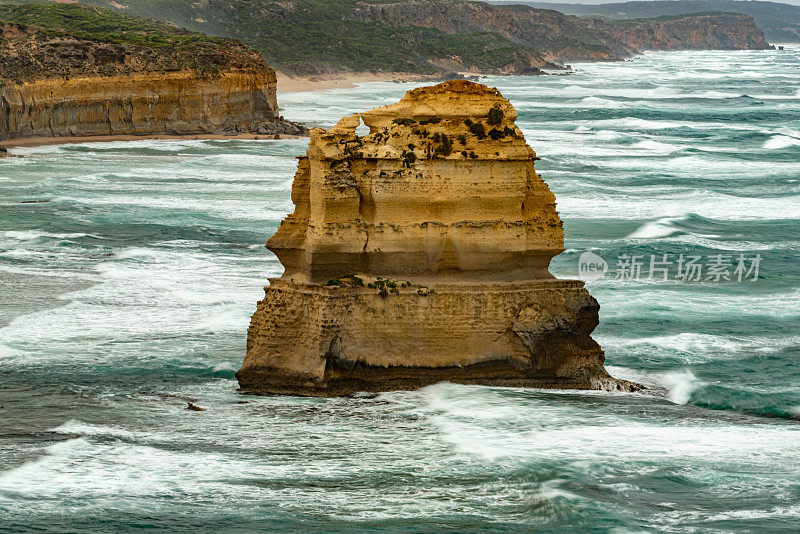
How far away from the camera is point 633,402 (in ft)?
59.7

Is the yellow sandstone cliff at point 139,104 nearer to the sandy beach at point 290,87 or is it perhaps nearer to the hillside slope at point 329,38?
the sandy beach at point 290,87

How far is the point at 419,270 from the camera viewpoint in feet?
59.2

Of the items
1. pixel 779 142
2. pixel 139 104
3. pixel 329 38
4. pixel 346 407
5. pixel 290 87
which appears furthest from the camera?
pixel 329 38

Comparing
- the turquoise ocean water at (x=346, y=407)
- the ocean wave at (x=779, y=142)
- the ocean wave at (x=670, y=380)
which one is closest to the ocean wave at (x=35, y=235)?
the turquoise ocean water at (x=346, y=407)

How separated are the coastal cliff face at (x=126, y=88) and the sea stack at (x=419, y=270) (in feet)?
138

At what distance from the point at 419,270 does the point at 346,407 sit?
2.57 metres

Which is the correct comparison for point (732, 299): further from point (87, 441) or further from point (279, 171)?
point (279, 171)

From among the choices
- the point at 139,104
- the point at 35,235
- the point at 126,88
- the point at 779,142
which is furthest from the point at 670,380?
the point at 139,104

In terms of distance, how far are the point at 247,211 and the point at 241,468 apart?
24677mm

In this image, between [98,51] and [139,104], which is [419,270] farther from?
[98,51]

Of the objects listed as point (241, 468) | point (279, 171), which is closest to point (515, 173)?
point (241, 468)

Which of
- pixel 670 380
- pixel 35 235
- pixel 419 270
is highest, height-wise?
pixel 419 270

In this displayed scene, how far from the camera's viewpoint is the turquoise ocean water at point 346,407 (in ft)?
45.2

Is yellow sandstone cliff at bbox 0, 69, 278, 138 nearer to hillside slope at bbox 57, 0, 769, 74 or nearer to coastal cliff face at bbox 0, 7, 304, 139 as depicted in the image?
coastal cliff face at bbox 0, 7, 304, 139
